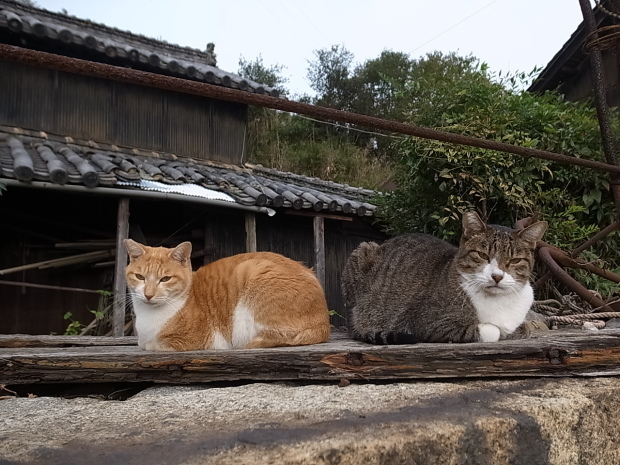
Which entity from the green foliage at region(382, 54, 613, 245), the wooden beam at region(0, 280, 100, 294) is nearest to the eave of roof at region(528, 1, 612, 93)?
the green foliage at region(382, 54, 613, 245)

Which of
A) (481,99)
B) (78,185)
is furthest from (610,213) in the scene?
(78,185)

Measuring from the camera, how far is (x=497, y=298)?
2.48 m

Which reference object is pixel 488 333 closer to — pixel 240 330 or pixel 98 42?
pixel 240 330

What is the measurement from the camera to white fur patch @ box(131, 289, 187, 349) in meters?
2.72

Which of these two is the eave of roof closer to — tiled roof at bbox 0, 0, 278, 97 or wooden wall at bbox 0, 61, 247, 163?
tiled roof at bbox 0, 0, 278, 97

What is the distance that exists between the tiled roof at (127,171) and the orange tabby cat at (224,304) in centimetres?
407

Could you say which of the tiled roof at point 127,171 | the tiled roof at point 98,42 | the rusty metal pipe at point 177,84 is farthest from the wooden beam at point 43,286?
the rusty metal pipe at point 177,84

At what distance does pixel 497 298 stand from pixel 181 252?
186 centimetres

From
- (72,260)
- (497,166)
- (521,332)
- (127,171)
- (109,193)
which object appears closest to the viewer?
(521,332)

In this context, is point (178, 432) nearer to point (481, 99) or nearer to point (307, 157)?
point (481, 99)

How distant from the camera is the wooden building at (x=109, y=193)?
24.4 feet

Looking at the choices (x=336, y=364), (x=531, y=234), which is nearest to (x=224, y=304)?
(x=336, y=364)

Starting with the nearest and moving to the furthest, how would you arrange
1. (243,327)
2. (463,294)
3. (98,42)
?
(463,294) < (243,327) < (98,42)

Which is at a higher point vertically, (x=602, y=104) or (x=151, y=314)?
(x=602, y=104)
